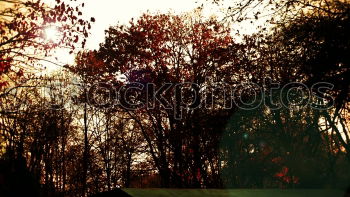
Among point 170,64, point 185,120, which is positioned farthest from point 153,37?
point 185,120

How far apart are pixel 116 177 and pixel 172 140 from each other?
15176mm

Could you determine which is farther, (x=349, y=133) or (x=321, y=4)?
(x=349, y=133)

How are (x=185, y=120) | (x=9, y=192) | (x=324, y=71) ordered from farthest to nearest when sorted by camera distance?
(x=185, y=120)
(x=9, y=192)
(x=324, y=71)

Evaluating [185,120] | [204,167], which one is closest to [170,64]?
[185,120]

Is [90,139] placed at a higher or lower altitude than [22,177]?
higher

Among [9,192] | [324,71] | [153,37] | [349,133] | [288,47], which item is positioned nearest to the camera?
[324,71]

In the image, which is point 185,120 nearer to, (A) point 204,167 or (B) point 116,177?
(A) point 204,167

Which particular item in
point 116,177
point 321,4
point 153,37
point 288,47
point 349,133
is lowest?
point 116,177

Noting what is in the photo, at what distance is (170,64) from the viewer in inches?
1069

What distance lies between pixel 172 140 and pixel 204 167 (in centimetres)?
313

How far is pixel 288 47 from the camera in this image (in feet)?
49.0
